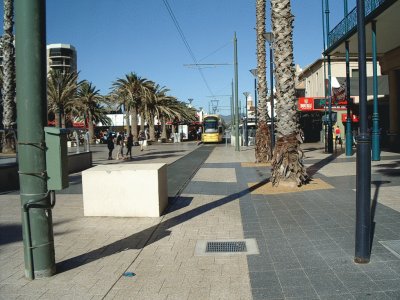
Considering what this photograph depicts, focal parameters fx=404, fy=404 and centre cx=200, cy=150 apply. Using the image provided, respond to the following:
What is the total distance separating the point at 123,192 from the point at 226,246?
9.20ft

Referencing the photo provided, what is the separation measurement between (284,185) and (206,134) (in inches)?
1397

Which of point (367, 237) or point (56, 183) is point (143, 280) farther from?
point (367, 237)

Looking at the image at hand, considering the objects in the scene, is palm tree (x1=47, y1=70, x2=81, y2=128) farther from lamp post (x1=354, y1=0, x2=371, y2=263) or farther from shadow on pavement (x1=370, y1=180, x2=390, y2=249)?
lamp post (x1=354, y1=0, x2=371, y2=263)

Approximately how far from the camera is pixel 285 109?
10789 mm

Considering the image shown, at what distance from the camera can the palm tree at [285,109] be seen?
34.3 ft

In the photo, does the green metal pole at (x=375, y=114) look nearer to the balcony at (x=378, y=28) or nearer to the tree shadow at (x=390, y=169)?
the balcony at (x=378, y=28)

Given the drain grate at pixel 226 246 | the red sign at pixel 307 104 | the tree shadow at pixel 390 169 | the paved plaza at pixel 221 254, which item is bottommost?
the drain grate at pixel 226 246

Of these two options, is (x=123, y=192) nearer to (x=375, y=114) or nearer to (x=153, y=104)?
(x=375, y=114)

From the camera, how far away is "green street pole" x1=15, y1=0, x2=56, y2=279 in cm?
439

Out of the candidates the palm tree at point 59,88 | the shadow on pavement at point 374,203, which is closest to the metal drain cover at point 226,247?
the shadow on pavement at point 374,203

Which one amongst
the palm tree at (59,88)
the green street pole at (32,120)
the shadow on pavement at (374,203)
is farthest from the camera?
the palm tree at (59,88)

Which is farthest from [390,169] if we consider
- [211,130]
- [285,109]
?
[211,130]

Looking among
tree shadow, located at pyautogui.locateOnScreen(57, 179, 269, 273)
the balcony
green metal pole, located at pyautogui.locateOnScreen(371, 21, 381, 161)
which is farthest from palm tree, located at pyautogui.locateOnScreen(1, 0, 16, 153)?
green metal pole, located at pyautogui.locateOnScreen(371, 21, 381, 161)

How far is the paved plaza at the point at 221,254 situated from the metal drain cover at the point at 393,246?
12 millimetres
